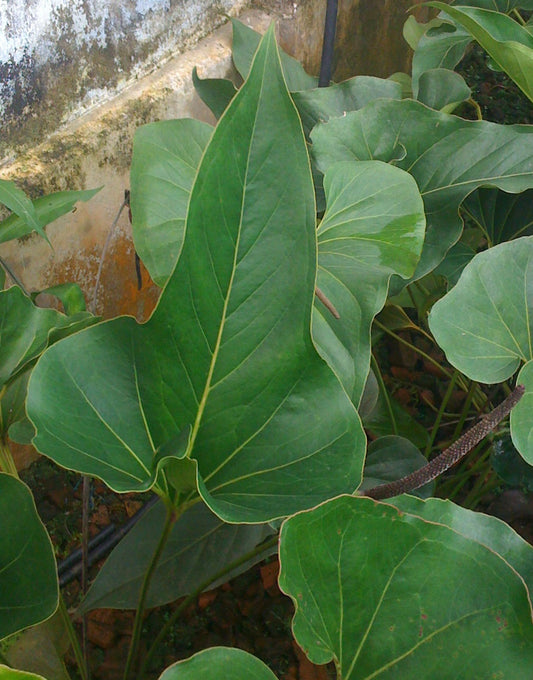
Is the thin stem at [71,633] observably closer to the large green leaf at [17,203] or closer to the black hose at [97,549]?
the black hose at [97,549]

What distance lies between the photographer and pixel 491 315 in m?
0.69

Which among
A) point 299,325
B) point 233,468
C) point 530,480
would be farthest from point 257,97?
point 530,480

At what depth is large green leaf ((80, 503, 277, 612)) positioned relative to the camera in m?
0.85

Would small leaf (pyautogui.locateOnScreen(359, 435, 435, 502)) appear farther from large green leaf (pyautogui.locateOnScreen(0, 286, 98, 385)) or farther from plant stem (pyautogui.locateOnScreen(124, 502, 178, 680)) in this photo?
large green leaf (pyautogui.locateOnScreen(0, 286, 98, 385))

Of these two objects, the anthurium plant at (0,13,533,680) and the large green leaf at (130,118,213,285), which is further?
the large green leaf at (130,118,213,285)

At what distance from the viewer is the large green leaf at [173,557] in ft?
2.80

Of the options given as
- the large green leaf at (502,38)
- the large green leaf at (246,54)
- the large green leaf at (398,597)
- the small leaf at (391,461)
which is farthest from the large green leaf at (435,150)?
the large green leaf at (398,597)

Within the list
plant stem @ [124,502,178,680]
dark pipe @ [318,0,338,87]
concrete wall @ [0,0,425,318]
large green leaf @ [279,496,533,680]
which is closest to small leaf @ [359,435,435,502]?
plant stem @ [124,502,178,680]

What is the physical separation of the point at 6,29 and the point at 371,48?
96 centimetres

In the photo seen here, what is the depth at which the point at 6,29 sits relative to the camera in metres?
0.91

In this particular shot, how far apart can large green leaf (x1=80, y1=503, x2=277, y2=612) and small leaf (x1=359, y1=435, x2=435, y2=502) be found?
0.14 metres

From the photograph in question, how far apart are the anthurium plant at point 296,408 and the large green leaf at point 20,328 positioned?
0.53 feet

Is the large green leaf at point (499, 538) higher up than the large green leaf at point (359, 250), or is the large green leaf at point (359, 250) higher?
the large green leaf at point (359, 250)

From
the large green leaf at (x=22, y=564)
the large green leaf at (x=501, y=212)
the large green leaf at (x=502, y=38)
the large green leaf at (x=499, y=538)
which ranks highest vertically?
the large green leaf at (x=502, y=38)
